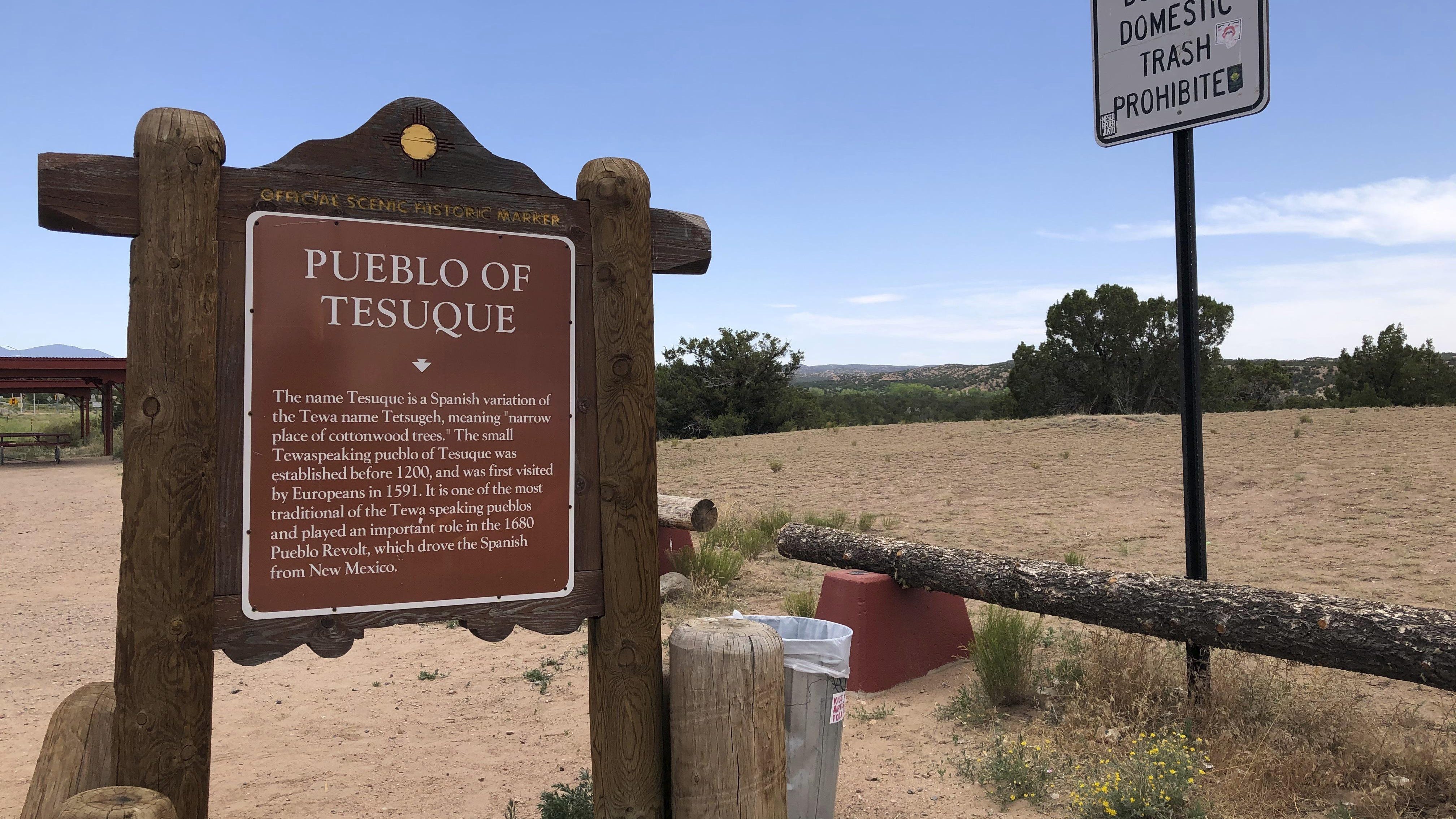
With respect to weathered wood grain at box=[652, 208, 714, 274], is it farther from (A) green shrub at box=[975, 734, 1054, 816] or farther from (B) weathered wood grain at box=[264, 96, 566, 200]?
(A) green shrub at box=[975, 734, 1054, 816]

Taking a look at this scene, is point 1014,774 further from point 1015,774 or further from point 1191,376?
point 1191,376

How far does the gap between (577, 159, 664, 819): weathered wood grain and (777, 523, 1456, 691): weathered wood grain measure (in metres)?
2.69

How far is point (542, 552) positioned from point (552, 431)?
1.35 ft

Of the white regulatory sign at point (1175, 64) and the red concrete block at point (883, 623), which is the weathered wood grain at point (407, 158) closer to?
the red concrete block at point (883, 623)

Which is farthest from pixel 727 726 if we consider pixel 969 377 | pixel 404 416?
pixel 969 377

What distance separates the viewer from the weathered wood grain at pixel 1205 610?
3832 mm

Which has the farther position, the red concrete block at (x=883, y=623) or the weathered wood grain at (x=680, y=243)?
the red concrete block at (x=883, y=623)

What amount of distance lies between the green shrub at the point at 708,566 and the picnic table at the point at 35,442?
83.3ft

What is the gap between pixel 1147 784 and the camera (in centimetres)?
378

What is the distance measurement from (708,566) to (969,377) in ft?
335

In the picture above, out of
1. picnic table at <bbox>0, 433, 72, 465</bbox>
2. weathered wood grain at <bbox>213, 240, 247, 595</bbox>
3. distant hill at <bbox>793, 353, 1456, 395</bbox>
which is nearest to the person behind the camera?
weathered wood grain at <bbox>213, 240, 247, 595</bbox>

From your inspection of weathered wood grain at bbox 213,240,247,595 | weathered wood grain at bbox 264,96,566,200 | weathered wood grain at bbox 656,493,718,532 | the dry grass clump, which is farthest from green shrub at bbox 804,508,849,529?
weathered wood grain at bbox 213,240,247,595

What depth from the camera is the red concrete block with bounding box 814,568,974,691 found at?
18.3ft

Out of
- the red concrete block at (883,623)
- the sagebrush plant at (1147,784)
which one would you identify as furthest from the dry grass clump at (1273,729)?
the red concrete block at (883,623)
